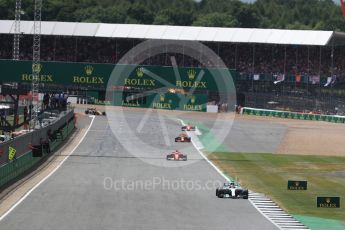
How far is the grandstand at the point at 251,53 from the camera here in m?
126

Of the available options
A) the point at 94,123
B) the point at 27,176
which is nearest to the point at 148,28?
the point at 94,123

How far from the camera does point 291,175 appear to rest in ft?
184

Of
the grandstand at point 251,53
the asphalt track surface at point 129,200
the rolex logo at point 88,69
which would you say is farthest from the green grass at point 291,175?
the rolex logo at point 88,69

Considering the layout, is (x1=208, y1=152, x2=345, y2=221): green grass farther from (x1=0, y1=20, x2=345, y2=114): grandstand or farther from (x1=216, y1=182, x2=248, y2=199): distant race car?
(x1=0, y1=20, x2=345, y2=114): grandstand

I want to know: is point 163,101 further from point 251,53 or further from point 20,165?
point 20,165

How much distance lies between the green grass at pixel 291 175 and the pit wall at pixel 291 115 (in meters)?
48.5

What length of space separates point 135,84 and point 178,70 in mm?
6615

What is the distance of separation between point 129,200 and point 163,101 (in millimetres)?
84583

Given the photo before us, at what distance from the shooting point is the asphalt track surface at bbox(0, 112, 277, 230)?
109ft

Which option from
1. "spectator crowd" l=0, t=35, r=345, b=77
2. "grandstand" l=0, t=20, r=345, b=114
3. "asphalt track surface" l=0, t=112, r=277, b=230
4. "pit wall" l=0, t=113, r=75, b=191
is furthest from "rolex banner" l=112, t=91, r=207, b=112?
"asphalt track surface" l=0, t=112, r=277, b=230

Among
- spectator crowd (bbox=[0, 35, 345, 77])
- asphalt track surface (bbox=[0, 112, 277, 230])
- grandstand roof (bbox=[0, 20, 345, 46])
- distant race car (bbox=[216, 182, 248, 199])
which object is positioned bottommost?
asphalt track surface (bbox=[0, 112, 277, 230])

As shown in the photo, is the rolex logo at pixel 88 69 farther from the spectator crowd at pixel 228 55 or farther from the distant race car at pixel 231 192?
the distant race car at pixel 231 192

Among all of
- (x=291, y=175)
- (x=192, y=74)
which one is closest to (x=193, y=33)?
(x=192, y=74)

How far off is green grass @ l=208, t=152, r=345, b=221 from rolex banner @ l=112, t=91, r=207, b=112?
53226mm
